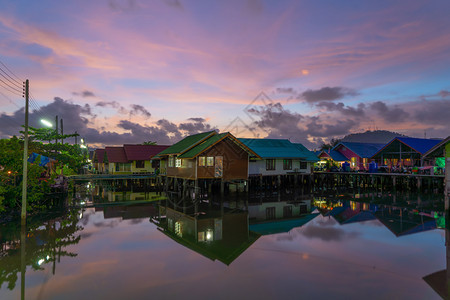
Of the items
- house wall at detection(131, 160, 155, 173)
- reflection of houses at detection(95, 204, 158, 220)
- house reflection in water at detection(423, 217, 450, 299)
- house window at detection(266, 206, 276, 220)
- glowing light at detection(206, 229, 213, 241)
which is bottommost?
house reflection in water at detection(423, 217, 450, 299)

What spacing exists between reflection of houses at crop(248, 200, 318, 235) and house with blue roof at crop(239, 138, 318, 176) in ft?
31.6

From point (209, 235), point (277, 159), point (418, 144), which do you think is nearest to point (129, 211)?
point (209, 235)

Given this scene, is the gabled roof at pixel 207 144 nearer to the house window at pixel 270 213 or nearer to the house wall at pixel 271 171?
the house wall at pixel 271 171

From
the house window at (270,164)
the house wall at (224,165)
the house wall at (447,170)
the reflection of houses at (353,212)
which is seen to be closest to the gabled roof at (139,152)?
the house wall at (224,165)

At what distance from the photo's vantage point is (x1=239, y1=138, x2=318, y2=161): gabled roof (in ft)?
120

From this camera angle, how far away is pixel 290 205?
24750 millimetres

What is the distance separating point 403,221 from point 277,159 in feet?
64.5

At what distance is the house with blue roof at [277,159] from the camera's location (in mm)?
35562

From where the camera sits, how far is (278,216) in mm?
20281

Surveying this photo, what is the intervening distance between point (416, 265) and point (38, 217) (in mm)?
21165

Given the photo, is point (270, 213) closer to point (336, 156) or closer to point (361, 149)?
point (336, 156)

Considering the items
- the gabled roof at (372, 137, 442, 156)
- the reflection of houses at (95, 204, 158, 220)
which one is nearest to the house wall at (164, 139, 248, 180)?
the reflection of houses at (95, 204, 158, 220)

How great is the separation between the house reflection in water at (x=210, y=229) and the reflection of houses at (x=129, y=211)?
97 cm

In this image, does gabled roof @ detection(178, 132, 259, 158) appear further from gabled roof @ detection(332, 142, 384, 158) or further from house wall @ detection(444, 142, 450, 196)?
gabled roof @ detection(332, 142, 384, 158)
